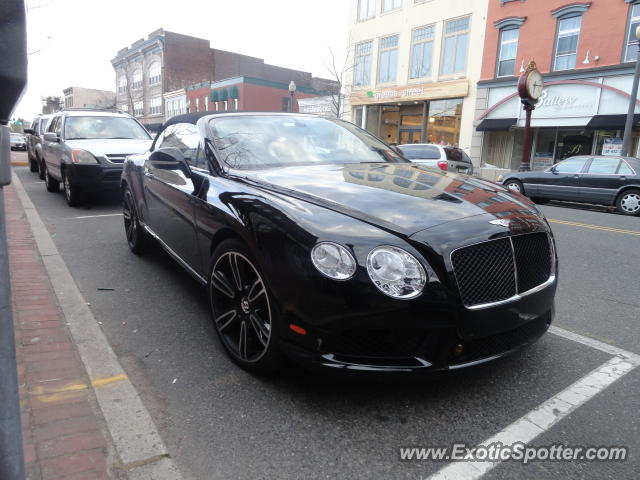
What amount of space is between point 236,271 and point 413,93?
22699 mm

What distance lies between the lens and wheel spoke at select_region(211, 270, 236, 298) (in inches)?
116

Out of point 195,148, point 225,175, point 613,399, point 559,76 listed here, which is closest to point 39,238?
point 195,148

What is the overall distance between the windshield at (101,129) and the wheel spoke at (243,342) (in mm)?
7604

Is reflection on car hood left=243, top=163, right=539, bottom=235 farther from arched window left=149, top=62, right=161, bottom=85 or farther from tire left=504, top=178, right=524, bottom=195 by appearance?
arched window left=149, top=62, right=161, bottom=85

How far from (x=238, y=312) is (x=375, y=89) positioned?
2477 cm

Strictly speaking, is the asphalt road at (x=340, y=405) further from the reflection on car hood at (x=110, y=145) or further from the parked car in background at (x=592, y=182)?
the parked car in background at (x=592, y=182)

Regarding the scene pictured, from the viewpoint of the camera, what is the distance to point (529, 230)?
2.64 m

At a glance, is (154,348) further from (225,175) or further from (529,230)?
(529,230)

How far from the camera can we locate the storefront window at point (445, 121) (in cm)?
2214

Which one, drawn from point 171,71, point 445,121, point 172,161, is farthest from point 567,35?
point 171,71

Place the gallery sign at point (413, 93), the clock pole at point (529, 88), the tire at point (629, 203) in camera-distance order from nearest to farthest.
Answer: the tire at point (629, 203) < the clock pole at point (529, 88) < the gallery sign at point (413, 93)

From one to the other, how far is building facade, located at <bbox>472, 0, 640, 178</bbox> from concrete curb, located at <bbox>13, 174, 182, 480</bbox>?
17.0 metres

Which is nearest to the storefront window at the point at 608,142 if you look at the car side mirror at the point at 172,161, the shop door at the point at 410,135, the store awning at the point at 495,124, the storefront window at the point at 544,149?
the storefront window at the point at 544,149

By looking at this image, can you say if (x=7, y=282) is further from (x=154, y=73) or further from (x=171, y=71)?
(x=154, y=73)
